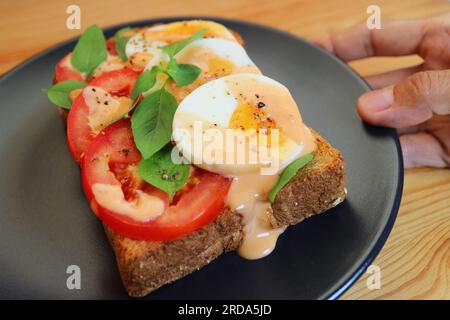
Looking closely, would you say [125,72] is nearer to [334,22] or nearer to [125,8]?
[125,8]

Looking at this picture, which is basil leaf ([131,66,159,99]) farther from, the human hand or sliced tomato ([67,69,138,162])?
the human hand

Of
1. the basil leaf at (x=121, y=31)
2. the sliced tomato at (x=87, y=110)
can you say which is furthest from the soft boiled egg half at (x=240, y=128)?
the basil leaf at (x=121, y=31)

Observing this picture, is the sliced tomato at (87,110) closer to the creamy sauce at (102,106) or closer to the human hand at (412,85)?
the creamy sauce at (102,106)

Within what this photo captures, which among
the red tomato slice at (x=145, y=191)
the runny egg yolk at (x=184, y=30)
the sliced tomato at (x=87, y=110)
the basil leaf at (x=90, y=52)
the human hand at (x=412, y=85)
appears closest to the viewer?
the red tomato slice at (x=145, y=191)

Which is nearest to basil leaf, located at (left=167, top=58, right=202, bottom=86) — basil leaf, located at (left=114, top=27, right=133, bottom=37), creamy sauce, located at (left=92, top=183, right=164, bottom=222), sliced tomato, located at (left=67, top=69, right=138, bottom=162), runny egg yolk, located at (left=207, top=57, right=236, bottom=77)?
runny egg yolk, located at (left=207, top=57, right=236, bottom=77)

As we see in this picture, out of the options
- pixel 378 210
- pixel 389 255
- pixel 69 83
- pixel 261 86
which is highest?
pixel 261 86

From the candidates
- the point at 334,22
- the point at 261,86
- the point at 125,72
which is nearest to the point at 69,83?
the point at 125,72
